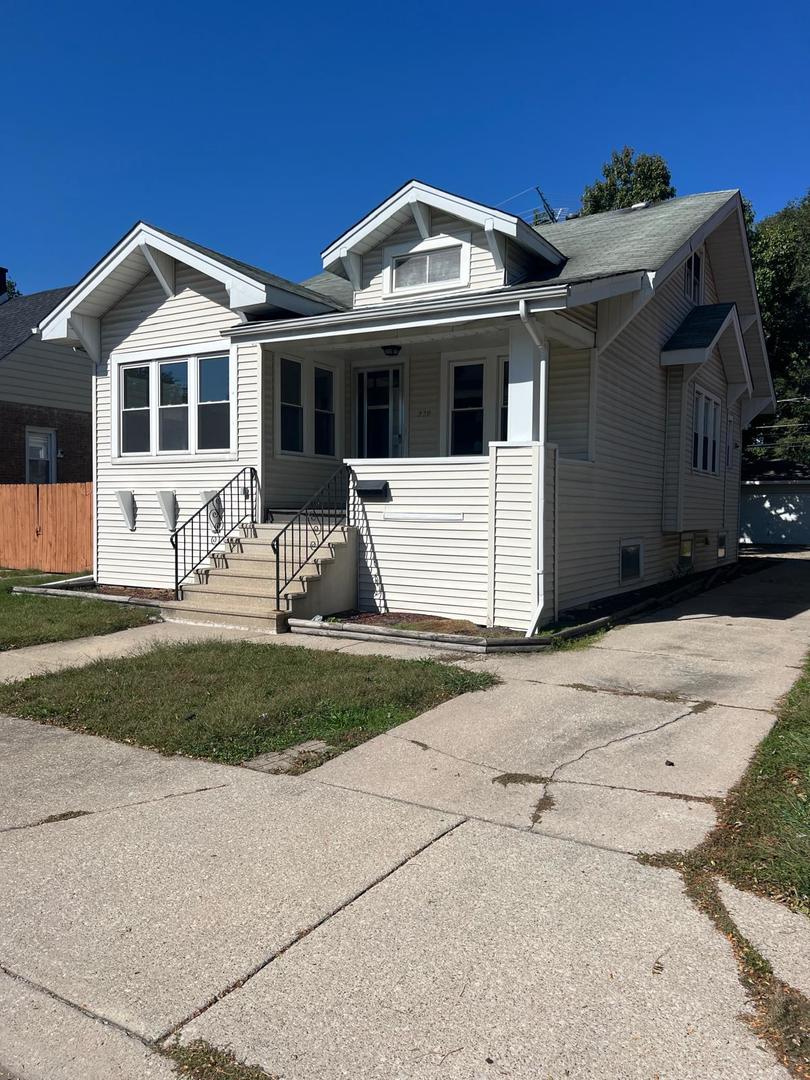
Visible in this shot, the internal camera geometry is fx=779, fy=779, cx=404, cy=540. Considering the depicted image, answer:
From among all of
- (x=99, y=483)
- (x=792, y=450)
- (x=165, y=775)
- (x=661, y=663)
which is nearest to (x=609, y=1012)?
(x=165, y=775)

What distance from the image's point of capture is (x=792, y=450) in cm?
3188

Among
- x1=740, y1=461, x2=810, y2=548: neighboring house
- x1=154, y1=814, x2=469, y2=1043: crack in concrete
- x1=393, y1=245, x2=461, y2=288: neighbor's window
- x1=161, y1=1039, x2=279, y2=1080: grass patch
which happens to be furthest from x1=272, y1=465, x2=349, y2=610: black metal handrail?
x1=740, y1=461, x2=810, y2=548: neighboring house

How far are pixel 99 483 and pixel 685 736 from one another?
427 inches

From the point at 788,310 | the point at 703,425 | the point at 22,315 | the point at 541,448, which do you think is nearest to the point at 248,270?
the point at 541,448

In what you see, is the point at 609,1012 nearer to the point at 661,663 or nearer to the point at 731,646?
the point at 661,663

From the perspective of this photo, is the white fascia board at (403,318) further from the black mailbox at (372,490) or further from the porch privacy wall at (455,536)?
the black mailbox at (372,490)

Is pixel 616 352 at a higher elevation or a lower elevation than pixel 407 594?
higher

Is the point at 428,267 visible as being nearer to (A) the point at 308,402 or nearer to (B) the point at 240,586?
(A) the point at 308,402

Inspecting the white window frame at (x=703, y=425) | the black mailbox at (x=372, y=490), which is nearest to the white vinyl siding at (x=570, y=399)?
the black mailbox at (x=372, y=490)

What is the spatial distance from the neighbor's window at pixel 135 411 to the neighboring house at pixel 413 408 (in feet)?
0.12

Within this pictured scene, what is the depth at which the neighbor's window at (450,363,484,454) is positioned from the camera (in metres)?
12.3

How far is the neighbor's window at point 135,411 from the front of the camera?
1280cm

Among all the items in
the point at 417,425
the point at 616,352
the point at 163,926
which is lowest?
the point at 163,926

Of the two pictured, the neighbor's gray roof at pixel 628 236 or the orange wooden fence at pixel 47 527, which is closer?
the neighbor's gray roof at pixel 628 236
